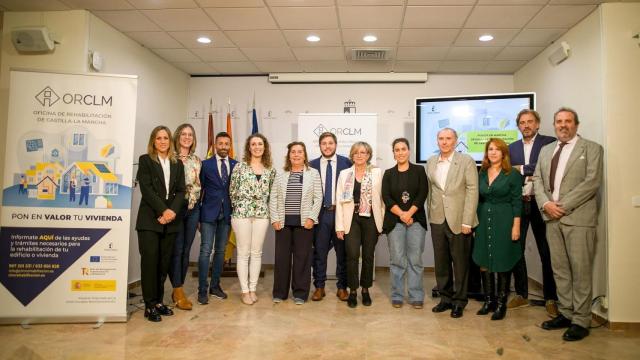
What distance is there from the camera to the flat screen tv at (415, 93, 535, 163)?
5.02m

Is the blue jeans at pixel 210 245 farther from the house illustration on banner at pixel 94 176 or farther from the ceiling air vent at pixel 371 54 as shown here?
the ceiling air vent at pixel 371 54

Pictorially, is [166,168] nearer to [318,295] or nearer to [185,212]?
[185,212]

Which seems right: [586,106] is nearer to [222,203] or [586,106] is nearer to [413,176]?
[413,176]

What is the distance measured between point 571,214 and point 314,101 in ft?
12.8

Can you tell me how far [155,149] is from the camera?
12.1 feet

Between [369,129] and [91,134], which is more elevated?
[369,129]

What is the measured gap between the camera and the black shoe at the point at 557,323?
3.46m

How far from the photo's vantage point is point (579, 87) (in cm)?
420

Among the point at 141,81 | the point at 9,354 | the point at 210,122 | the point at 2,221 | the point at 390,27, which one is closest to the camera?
the point at 9,354

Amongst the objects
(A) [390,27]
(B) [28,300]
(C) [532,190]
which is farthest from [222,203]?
(C) [532,190]

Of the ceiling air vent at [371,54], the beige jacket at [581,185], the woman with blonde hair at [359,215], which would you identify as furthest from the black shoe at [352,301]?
the ceiling air vent at [371,54]

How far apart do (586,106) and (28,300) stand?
525 cm

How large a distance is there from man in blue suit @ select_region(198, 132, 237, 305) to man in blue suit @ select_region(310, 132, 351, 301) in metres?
0.92

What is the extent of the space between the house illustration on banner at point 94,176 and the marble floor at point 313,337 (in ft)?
3.65
